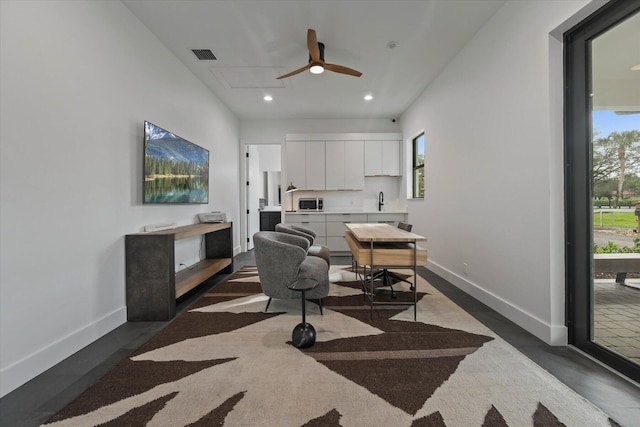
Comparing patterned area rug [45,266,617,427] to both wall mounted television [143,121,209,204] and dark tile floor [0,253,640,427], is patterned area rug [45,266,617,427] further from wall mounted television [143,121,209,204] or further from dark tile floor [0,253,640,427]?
wall mounted television [143,121,209,204]

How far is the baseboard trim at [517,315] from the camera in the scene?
2.04 metres

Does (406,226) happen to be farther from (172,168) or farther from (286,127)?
(286,127)

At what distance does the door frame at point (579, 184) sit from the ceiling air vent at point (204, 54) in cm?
360

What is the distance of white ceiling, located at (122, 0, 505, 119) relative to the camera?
2592 mm

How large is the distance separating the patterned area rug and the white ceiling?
301 cm

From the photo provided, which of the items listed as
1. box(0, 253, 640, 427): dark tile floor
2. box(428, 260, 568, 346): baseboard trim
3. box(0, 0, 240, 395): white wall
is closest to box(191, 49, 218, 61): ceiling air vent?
box(0, 0, 240, 395): white wall

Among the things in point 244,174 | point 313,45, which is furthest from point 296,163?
point 313,45

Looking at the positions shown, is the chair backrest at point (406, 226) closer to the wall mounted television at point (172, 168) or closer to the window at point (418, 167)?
the window at point (418, 167)

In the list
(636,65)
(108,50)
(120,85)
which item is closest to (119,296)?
(120,85)

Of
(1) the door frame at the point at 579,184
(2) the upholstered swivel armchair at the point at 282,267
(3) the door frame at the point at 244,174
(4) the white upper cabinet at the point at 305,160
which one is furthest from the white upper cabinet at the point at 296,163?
(1) the door frame at the point at 579,184

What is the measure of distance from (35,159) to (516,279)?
12.5 ft

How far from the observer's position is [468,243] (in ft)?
10.6

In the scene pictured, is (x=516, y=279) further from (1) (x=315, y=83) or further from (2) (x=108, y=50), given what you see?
(2) (x=108, y=50)

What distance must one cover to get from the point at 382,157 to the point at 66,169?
5.15 m
